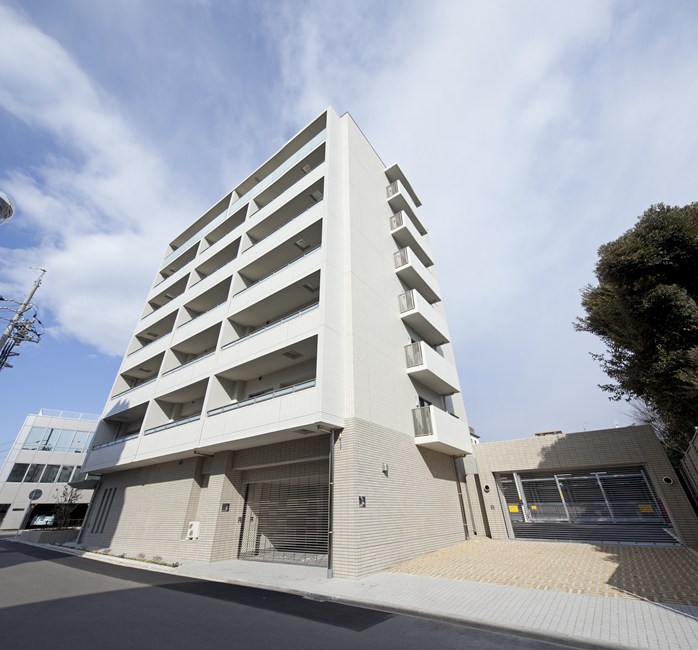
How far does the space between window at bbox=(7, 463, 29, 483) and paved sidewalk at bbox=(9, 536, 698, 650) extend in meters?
38.6

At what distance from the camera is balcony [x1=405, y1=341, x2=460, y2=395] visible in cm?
1515

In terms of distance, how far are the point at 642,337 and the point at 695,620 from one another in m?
8.45

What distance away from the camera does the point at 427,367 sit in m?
15.0

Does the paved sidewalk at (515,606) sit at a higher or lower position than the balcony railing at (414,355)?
lower

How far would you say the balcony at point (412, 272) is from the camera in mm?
17703

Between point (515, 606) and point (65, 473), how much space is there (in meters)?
46.5

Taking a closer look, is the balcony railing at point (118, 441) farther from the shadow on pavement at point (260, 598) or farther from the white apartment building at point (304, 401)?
the shadow on pavement at point (260, 598)

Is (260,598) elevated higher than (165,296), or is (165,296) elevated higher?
(165,296)

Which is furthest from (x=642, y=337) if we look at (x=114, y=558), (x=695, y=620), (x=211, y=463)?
(x=114, y=558)

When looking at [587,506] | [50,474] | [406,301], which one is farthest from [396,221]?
[50,474]

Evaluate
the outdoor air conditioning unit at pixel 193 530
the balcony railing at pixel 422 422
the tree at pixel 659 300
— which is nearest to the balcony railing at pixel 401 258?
the balcony railing at pixel 422 422

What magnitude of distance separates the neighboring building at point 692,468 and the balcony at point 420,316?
10590mm

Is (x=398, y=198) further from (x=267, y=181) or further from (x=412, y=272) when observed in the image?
(x=267, y=181)

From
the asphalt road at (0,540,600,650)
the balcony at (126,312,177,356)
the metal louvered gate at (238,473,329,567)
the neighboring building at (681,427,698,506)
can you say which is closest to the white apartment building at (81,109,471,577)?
the metal louvered gate at (238,473,329,567)
